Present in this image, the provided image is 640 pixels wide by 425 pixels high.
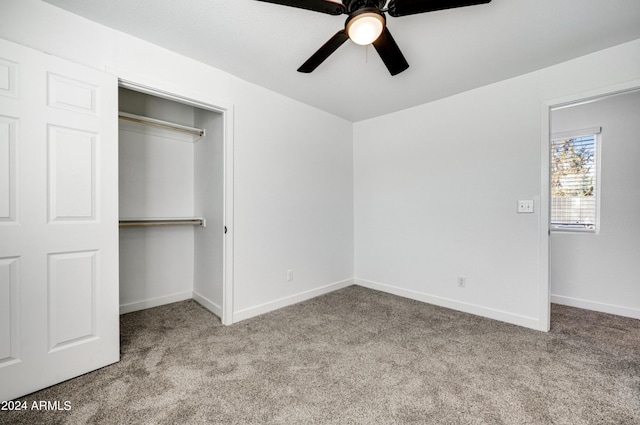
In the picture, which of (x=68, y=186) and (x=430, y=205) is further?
(x=430, y=205)

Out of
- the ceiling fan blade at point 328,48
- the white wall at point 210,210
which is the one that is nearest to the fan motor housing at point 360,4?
the ceiling fan blade at point 328,48

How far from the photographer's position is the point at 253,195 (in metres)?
3.00

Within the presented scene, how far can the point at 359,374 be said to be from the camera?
1.95 meters

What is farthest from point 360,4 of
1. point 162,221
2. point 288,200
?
point 162,221

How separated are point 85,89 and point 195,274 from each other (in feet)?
7.46

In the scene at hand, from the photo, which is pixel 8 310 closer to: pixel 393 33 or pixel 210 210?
pixel 210 210

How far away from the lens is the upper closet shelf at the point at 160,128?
2906 mm

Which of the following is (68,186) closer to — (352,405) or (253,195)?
(253,195)

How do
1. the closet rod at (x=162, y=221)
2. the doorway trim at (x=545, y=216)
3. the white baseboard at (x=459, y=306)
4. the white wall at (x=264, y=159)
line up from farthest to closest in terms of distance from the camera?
the closet rod at (x=162, y=221) < the white baseboard at (x=459, y=306) < the doorway trim at (x=545, y=216) < the white wall at (x=264, y=159)

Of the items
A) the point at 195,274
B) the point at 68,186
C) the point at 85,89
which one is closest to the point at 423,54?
the point at 85,89

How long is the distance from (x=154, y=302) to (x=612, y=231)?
17.0 feet

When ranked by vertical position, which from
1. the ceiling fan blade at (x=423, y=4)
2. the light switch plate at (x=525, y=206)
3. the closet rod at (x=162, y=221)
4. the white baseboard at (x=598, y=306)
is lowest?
the white baseboard at (x=598, y=306)

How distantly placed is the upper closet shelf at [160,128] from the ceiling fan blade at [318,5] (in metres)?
2.16

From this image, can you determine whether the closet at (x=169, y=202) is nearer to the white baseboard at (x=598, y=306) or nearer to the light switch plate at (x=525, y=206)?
the light switch plate at (x=525, y=206)
